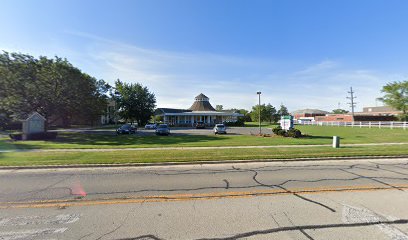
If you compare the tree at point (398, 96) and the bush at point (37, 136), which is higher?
the tree at point (398, 96)

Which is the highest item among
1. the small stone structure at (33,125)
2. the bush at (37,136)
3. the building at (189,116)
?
the building at (189,116)

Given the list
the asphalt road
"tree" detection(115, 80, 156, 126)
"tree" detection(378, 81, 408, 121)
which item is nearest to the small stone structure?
the asphalt road

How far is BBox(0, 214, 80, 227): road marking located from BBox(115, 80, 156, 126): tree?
5480 centimetres

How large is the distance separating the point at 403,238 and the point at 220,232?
2903 mm

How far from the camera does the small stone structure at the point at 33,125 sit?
2152cm

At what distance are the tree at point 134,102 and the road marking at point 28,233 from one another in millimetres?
55403

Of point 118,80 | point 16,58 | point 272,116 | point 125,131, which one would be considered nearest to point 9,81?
point 16,58

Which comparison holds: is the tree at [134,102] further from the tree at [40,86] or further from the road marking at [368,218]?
the road marking at [368,218]

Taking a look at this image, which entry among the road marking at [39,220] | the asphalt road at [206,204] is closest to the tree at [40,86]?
the asphalt road at [206,204]

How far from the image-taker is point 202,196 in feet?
17.8

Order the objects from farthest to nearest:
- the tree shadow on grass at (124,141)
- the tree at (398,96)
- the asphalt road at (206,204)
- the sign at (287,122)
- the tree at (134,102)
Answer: the tree at (134,102) → the tree at (398,96) → the sign at (287,122) → the tree shadow on grass at (124,141) → the asphalt road at (206,204)

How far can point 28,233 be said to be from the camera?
12.0ft

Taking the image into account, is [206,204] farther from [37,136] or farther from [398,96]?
[398,96]

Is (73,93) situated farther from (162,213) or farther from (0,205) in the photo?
(162,213)
